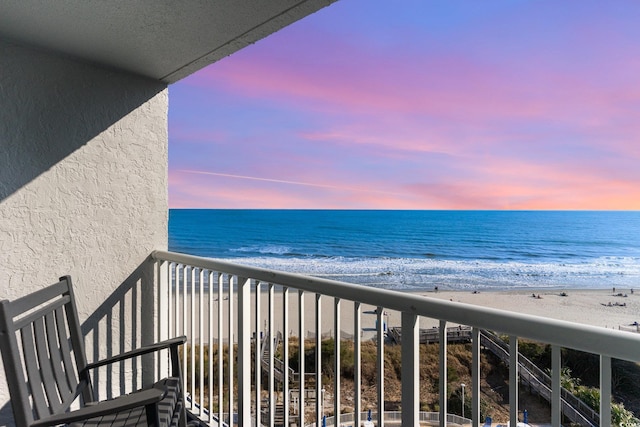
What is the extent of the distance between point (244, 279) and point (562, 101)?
28.8 meters

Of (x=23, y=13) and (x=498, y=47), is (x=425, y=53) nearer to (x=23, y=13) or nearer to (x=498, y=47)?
(x=498, y=47)

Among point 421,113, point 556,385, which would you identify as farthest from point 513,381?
point 421,113

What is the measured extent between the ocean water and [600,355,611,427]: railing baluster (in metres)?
19.2

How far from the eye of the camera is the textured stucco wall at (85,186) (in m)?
2.79

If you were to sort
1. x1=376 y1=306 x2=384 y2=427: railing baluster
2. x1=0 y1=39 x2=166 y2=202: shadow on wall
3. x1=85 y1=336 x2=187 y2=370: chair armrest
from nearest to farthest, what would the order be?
x1=376 y1=306 x2=384 y2=427: railing baluster
x1=85 y1=336 x2=187 y2=370: chair armrest
x1=0 y1=39 x2=166 y2=202: shadow on wall

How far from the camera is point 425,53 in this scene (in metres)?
26.8

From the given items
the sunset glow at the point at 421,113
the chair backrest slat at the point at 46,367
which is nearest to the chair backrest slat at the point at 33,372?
the chair backrest slat at the point at 46,367

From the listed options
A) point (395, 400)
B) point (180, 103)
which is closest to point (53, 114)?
point (395, 400)

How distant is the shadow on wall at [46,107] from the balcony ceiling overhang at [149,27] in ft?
0.37

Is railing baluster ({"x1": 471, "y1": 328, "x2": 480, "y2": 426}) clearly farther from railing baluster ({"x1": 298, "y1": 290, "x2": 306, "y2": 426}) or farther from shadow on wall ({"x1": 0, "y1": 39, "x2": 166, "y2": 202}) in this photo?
shadow on wall ({"x1": 0, "y1": 39, "x2": 166, "y2": 202})

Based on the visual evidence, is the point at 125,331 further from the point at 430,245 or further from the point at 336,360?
the point at 430,245

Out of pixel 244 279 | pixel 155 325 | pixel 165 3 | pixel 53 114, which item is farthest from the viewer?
pixel 155 325

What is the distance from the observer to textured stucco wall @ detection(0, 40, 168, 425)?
2787 millimetres

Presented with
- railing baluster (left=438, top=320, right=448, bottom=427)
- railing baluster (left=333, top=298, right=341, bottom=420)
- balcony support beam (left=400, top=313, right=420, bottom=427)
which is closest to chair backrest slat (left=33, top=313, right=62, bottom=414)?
railing baluster (left=333, top=298, right=341, bottom=420)
